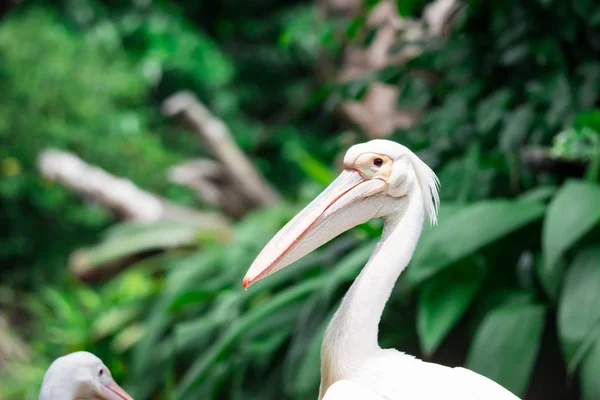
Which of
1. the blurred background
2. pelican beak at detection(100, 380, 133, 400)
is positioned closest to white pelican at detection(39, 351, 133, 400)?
pelican beak at detection(100, 380, 133, 400)

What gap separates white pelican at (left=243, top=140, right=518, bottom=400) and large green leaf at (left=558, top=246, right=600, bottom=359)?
2.33 feet

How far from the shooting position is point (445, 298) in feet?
7.70

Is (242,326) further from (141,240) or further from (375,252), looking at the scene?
(141,240)

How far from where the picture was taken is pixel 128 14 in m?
6.93

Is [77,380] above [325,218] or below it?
below

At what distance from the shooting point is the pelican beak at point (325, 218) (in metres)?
1.40

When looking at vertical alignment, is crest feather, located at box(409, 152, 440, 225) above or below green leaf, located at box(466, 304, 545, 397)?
above

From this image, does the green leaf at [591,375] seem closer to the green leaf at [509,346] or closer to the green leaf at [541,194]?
the green leaf at [509,346]

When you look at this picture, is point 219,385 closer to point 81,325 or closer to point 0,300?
point 81,325

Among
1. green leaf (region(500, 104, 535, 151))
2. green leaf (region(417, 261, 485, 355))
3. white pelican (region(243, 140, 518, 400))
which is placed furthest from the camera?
green leaf (region(500, 104, 535, 151))

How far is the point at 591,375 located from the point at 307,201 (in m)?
2.03

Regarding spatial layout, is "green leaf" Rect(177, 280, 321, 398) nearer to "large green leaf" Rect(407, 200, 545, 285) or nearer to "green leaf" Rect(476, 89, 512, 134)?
"large green leaf" Rect(407, 200, 545, 285)

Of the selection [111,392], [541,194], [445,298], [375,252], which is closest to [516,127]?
[541,194]

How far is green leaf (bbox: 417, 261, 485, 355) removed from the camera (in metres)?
2.24
